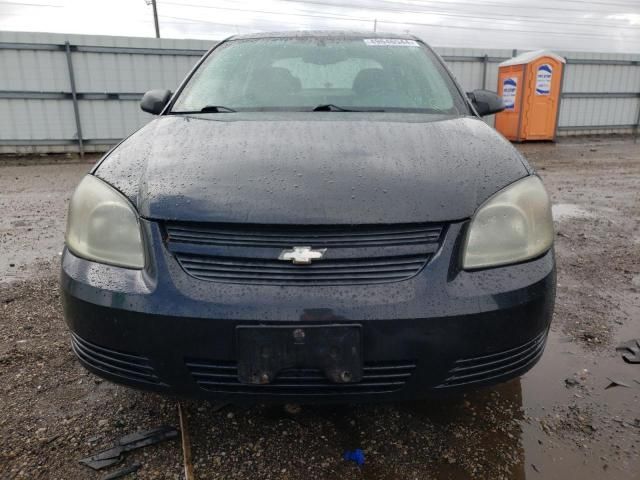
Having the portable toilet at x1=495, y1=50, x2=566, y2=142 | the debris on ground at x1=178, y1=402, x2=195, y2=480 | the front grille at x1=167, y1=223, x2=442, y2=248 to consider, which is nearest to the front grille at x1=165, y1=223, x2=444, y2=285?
the front grille at x1=167, y1=223, x2=442, y2=248

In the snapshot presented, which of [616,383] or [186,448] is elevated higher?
[186,448]

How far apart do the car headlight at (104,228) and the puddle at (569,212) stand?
432 cm

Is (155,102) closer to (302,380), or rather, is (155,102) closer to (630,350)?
(302,380)

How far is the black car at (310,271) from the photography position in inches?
50.9

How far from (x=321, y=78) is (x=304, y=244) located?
1429 millimetres

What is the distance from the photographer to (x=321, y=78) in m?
2.51

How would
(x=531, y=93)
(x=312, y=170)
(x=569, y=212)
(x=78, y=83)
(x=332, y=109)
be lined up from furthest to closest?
(x=531, y=93) → (x=78, y=83) → (x=569, y=212) → (x=332, y=109) → (x=312, y=170)

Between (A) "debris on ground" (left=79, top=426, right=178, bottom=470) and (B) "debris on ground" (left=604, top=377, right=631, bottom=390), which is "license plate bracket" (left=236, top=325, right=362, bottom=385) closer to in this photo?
(A) "debris on ground" (left=79, top=426, right=178, bottom=470)

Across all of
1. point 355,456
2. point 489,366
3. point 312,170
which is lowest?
point 355,456

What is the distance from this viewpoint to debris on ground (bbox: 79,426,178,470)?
1569 mm

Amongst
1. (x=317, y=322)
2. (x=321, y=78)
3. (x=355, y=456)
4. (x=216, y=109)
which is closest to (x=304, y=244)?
(x=317, y=322)

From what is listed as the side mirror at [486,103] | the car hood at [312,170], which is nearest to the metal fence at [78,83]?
the side mirror at [486,103]

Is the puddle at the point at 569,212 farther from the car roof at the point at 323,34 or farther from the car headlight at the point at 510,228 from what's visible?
the car headlight at the point at 510,228

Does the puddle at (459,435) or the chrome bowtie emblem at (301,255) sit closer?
the chrome bowtie emblem at (301,255)
